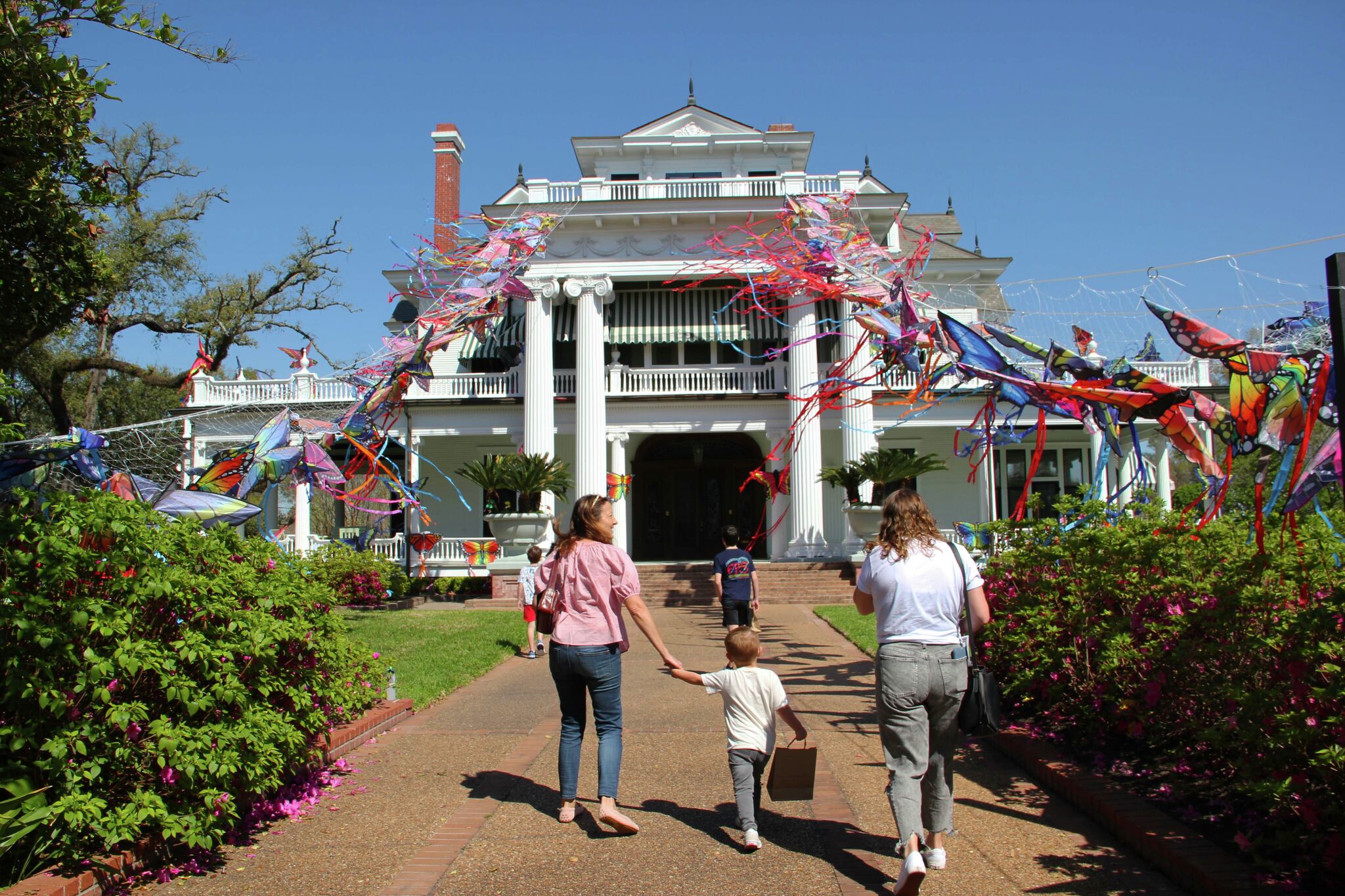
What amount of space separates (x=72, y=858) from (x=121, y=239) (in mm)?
29934

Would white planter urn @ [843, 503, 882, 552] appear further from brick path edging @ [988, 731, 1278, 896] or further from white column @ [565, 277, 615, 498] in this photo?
brick path edging @ [988, 731, 1278, 896]

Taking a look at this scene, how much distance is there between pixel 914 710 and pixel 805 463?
1996cm

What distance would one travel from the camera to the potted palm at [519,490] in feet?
66.1

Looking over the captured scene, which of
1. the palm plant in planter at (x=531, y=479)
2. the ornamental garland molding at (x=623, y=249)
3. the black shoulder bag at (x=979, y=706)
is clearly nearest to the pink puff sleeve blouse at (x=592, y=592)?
the black shoulder bag at (x=979, y=706)

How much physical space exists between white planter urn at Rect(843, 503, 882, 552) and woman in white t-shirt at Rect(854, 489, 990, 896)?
53.1 ft

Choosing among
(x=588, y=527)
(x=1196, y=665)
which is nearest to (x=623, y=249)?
(x=588, y=527)

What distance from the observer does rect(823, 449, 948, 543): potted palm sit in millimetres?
18406

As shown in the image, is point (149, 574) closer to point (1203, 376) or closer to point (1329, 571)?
point (1329, 571)

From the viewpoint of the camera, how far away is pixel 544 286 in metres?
24.6

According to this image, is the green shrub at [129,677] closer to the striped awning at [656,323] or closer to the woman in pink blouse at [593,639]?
the woman in pink blouse at [593,639]

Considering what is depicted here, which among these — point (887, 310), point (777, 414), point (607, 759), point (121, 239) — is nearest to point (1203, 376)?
point (777, 414)

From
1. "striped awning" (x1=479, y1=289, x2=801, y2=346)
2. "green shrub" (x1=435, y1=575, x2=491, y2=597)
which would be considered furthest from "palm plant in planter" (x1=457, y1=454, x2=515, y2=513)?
"striped awning" (x1=479, y1=289, x2=801, y2=346)

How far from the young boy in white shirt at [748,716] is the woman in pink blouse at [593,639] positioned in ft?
1.22

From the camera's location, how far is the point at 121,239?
29.4m
